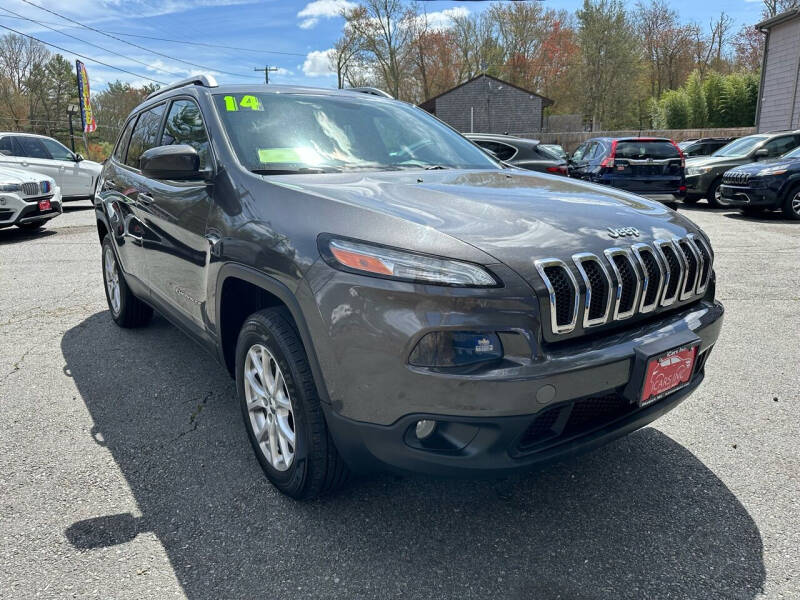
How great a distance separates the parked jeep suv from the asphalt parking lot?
321 mm

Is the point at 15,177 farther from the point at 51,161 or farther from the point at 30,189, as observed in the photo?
the point at 51,161

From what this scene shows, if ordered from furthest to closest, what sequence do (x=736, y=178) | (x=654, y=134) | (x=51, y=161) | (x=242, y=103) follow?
(x=654, y=134)
(x=51, y=161)
(x=736, y=178)
(x=242, y=103)

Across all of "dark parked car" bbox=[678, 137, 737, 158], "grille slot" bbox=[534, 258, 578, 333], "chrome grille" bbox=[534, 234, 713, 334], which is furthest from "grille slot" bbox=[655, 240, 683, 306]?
"dark parked car" bbox=[678, 137, 737, 158]

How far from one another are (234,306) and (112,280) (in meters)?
2.63

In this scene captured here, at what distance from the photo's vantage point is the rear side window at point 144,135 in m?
3.81

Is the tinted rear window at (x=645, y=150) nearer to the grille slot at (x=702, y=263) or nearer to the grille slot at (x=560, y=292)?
the grille slot at (x=702, y=263)

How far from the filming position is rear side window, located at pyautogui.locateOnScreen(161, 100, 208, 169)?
2.95 m

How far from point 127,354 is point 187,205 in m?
1.82

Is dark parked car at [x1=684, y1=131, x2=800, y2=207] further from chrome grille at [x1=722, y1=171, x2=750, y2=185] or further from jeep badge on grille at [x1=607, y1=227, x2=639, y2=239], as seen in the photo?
jeep badge on grille at [x1=607, y1=227, x2=639, y2=239]

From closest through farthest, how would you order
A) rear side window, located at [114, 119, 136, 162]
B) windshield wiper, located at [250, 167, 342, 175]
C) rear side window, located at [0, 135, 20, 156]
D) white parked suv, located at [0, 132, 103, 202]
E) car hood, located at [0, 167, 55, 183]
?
1. windshield wiper, located at [250, 167, 342, 175]
2. rear side window, located at [114, 119, 136, 162]
3. car hood, located at [0, 167, 55, 183]
4. rear side window, located at [0, 135, 20, 156]
5. white parked suv, located at [0, 132, 103, 202]

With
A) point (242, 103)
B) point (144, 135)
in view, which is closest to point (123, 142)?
point (144, 135)

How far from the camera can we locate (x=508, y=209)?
2242 mm

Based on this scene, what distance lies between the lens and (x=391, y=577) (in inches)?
80.5

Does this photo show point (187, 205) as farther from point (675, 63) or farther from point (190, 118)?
point (675, 63)
